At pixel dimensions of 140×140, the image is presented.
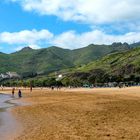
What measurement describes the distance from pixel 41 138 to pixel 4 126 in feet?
25.2

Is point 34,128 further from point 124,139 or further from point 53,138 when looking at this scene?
point 124,139

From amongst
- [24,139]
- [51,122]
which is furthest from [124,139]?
→ [51,122]

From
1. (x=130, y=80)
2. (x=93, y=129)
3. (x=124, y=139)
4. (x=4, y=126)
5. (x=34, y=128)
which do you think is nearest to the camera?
(x=124, y=139)

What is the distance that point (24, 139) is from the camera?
21703 mm

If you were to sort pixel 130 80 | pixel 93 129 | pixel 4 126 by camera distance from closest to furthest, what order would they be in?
1. pixel 93 129
2. pixel 4 126
3. pixel 130 80

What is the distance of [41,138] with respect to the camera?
72.1 ft

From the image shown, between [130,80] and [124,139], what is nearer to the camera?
[124,139]

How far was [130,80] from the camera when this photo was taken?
654 ft

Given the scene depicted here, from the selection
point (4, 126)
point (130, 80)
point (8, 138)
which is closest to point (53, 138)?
point (8, 138)

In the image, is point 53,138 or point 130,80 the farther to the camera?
point 130,80

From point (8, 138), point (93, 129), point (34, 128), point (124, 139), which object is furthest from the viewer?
point (34, 128)

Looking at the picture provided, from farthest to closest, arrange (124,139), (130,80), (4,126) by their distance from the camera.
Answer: (130,80)
(4,126)
(124,139)

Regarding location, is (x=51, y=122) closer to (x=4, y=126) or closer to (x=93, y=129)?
(x=4, y=126)

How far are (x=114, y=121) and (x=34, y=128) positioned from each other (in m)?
6.34
